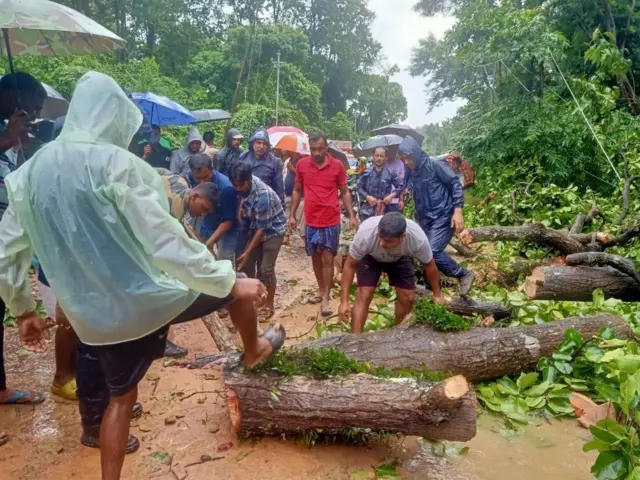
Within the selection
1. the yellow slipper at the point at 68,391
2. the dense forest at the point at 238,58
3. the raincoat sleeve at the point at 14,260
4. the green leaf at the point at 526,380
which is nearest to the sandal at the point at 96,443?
the yellow slipper at the point at 68,391

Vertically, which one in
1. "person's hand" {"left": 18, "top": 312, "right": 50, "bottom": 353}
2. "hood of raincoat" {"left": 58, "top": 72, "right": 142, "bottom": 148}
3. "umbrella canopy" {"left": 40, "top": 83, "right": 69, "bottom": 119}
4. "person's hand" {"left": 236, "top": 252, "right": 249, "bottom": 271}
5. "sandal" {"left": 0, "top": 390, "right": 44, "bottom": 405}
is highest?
"hood of raincoat" {"left": 58, "top": 72, "right": 142, "bottom": 148}

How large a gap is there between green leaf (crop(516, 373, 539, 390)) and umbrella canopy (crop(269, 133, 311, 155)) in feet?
19.2

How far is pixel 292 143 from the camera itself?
8688 millimetres

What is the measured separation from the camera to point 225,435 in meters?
2.90

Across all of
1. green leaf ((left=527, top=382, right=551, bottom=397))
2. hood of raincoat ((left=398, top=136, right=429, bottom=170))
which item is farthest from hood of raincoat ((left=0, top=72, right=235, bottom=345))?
hood of raincoat ((left=398, top=136, right=429, bottom=170))

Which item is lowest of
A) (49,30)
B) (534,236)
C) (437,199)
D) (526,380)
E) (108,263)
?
(526,380)

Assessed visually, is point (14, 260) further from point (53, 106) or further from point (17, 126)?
point (53, 106)

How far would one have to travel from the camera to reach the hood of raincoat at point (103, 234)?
6.42 feet

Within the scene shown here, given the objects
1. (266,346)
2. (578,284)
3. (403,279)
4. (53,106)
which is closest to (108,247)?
(266,346)

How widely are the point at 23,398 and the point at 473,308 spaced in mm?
3491

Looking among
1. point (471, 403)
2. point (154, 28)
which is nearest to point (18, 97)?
point (471, 403)

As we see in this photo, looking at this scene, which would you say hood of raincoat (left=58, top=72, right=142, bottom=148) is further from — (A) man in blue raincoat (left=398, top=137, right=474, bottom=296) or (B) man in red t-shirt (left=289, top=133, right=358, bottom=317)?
(A) man in blue raincoat (left=398, top=137, right=474, bottom=296)

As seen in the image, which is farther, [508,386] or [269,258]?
[269,258]

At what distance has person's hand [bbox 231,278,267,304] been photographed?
2209 millimetres
